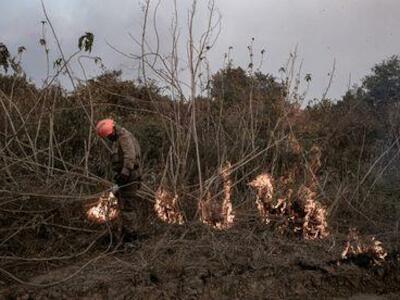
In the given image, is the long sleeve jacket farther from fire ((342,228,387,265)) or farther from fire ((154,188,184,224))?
fire ((342,228,387,265))

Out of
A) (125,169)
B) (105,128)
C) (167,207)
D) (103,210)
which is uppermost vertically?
(105,128)

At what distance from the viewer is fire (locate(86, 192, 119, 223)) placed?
862 centimetres

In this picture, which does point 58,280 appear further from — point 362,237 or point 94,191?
point 362,237

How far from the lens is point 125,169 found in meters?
7.93

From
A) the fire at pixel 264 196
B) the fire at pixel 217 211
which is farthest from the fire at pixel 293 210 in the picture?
the fire at pixel 217 211

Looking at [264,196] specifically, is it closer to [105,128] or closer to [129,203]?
[129,203]

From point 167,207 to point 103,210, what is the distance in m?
1.13

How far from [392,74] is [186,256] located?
18.9m

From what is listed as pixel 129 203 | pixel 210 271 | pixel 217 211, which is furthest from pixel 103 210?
pixel 210 271

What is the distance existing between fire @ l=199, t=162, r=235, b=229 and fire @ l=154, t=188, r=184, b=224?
1.19ft

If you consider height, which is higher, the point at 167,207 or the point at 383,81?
the point at 383,81

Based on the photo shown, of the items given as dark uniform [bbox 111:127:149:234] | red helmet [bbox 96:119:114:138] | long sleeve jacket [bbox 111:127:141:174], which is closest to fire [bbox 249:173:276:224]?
dark uniform [bbox 111:127:149:234]

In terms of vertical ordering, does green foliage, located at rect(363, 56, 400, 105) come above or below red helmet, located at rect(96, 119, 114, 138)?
above

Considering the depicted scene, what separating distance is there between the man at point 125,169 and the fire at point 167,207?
1.15 meters
